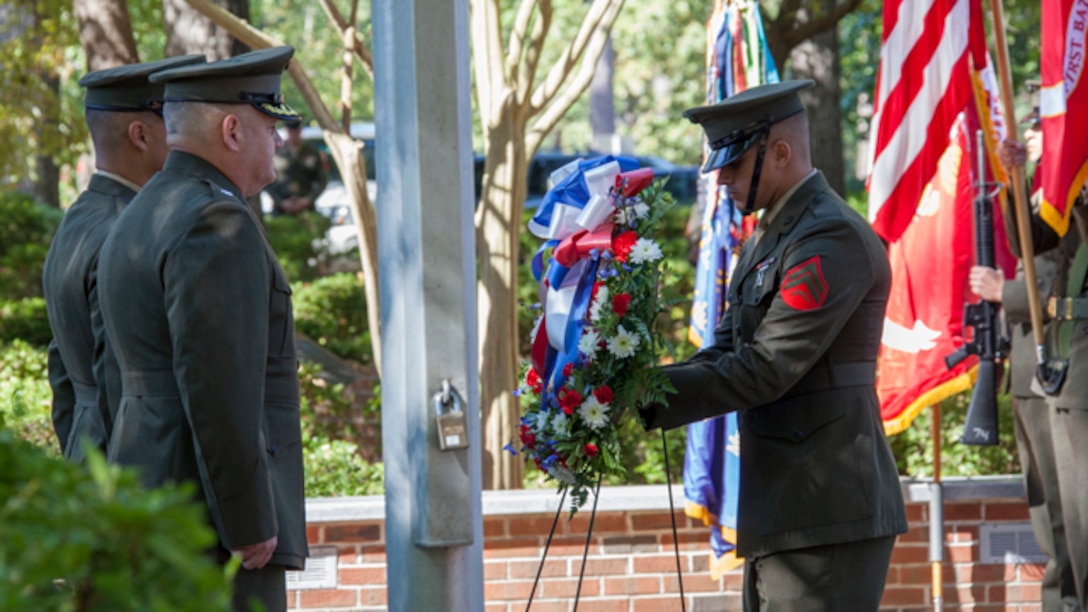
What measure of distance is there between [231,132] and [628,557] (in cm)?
313

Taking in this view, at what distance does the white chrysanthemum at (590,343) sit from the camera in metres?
3.72

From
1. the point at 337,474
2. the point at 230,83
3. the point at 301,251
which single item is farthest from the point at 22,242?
the point at 230,83

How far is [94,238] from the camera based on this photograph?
13.1ft

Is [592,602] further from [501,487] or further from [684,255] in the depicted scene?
[684,255]

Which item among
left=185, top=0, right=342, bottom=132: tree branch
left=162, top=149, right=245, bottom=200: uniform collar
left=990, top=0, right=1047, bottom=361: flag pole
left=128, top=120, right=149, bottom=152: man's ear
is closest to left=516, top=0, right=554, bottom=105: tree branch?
left=185, top=0, right=342, bottom=132: tree branch

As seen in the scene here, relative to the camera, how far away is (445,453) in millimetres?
3344

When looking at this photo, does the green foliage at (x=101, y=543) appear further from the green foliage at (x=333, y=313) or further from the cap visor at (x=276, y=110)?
the green foliage at (x=333, y=313)

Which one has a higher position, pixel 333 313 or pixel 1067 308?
pixel 1067 308

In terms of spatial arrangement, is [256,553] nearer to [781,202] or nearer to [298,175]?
[781,202]

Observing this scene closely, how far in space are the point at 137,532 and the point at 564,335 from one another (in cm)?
241

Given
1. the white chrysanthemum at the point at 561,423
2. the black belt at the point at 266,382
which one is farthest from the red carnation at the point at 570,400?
the black belt at the point at 266,382

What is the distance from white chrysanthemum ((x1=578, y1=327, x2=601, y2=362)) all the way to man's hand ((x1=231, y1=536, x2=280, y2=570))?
1.01 metres

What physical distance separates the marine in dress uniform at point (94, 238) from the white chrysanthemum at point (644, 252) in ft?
4.67

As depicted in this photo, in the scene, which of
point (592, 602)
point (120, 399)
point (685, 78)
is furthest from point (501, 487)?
point (685, 78)
